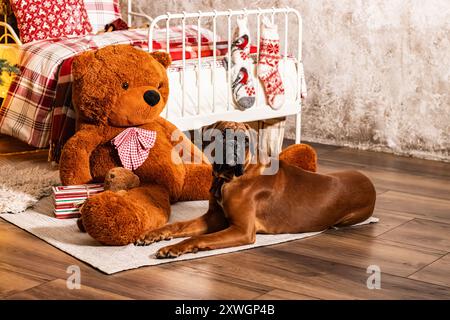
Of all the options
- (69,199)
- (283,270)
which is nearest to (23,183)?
(69,199)

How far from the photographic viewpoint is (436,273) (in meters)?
2.21

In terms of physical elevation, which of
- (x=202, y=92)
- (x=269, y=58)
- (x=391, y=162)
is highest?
(x=269, y=58)

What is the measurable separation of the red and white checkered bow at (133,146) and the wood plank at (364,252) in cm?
63

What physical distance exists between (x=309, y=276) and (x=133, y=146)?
0.88m

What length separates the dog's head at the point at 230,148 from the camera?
2.25m

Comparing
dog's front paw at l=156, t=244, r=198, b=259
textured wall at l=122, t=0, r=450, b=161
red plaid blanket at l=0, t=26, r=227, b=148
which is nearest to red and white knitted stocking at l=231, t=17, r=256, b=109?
red plaid blanket at l=0, t=26, r=227, b=148

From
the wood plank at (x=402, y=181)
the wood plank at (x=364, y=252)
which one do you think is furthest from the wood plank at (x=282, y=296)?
the wood plank at (x=402, y=181)

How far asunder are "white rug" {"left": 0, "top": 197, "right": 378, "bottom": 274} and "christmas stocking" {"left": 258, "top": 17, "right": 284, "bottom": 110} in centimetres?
83

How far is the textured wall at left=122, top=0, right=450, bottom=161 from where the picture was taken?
3.72 metres

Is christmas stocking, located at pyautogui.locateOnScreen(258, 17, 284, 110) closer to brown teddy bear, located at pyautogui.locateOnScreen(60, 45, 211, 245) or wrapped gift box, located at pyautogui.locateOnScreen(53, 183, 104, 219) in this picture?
brown teddy bear, located at pyautogui.locateOnScreen(60, 45, 211, 245)

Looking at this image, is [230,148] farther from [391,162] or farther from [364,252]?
[391,162]

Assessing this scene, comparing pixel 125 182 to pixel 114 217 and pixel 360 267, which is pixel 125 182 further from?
pixel 360 267

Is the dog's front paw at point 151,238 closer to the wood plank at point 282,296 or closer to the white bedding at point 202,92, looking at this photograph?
the wood plank at point 282,296
